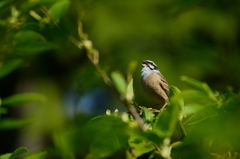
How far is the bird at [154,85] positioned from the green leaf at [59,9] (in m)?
1.25

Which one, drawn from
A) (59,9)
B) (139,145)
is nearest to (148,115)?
(139,145)

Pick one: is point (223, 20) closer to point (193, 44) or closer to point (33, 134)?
point (193, 44)

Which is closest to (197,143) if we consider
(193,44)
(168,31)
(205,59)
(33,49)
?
(33,49)

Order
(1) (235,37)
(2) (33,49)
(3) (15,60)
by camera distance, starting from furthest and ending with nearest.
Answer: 1. (1) (235,37)
2. (3) (15,60)
3. (2) (33,49)

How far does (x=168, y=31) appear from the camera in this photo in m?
11.6

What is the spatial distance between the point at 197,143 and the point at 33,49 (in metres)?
1.26

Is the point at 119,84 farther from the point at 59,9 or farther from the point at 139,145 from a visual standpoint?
the point at 59,9

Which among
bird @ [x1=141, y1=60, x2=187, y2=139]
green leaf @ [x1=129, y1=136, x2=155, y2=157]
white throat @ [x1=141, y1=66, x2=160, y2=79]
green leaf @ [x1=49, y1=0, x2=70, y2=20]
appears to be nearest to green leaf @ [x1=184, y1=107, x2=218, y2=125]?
green leaf @ [x1=129, y1=136, x2=155, y2=157]

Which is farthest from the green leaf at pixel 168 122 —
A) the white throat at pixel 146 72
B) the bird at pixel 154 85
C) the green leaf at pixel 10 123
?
the white throat at pixel 146 72

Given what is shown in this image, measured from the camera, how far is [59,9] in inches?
101

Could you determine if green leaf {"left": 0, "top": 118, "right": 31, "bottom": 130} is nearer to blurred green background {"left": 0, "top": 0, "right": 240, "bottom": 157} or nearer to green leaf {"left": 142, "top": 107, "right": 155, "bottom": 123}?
green leaf {"left": 142, "top": 107, "right": 155, "bottom": 123}

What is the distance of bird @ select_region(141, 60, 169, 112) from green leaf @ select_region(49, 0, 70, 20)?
49.2 inches

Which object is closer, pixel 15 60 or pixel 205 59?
pixel 15 60

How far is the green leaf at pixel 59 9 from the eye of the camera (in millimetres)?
2510
